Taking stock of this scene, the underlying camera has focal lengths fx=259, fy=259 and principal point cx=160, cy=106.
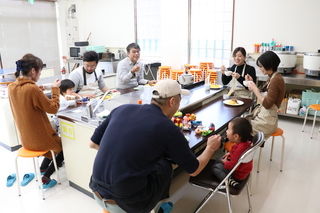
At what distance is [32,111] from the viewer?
92.4 inches

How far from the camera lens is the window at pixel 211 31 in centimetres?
539

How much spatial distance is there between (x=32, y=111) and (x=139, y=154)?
142cm

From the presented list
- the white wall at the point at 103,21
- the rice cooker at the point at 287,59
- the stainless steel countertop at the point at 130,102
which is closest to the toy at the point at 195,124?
the stainless steel countertop at the point at 130,102

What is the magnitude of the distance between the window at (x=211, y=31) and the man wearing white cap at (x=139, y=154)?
432cm

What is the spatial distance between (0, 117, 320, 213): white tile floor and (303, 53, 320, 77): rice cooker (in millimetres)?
1635

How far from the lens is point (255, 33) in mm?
4977

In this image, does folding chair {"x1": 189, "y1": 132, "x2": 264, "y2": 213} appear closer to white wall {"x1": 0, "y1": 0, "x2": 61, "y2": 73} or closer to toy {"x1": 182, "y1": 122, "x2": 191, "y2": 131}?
toy {"x1": 182, "y1": 122, "x2": 191, "y2": 131}

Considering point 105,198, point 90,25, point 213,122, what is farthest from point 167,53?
point 105,198

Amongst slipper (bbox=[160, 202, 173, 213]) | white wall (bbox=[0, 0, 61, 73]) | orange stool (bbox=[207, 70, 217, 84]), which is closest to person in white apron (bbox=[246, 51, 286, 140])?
slipper (bbox=[160, 202, 173, 213])

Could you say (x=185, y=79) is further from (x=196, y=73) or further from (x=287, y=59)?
(x=287, y=59)

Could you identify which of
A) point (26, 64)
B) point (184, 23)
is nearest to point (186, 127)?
point (26, 64)

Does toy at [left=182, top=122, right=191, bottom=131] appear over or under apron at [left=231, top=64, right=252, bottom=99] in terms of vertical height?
under

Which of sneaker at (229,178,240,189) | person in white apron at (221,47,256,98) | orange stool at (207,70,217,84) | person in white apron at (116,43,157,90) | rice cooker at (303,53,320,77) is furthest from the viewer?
orange stool at (207,70,217,84)

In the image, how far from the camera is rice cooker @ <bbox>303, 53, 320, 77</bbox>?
4.12m
